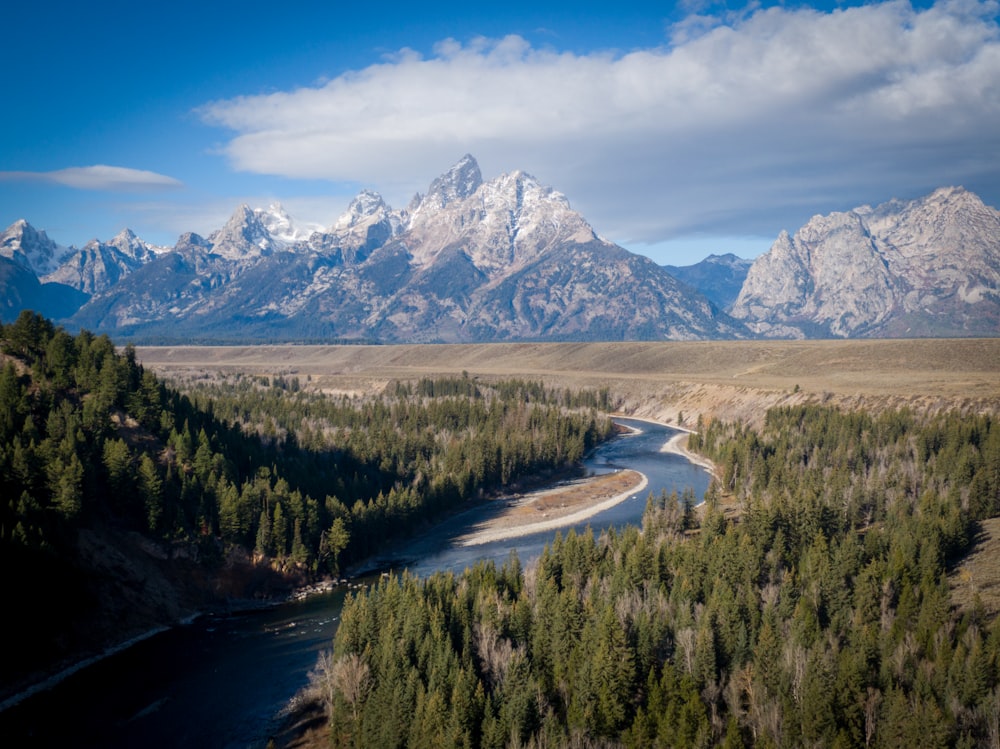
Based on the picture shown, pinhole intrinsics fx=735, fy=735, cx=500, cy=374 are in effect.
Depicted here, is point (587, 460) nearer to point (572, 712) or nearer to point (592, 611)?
point (592, 611)

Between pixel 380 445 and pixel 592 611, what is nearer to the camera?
pixel 592 611

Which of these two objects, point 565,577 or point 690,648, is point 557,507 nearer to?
point 565,577

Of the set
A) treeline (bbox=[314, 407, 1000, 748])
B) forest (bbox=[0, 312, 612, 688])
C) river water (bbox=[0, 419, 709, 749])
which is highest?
forest (bbox=[0, 312, 612, 688])

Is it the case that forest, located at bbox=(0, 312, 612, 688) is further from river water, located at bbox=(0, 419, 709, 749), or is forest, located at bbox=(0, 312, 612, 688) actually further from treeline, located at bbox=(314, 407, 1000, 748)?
treeline, located at bbox=(314, 407, 1000, 748)

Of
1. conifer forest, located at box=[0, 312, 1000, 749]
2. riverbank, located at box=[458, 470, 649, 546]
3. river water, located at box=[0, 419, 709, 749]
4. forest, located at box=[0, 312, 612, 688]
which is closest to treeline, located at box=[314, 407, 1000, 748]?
conifer forest, located at box=[0, 312, 1000, 749]

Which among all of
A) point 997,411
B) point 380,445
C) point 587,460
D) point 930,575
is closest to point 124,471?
point 380,445

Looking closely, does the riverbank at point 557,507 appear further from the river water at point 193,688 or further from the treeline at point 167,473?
the river water at point 193,688
